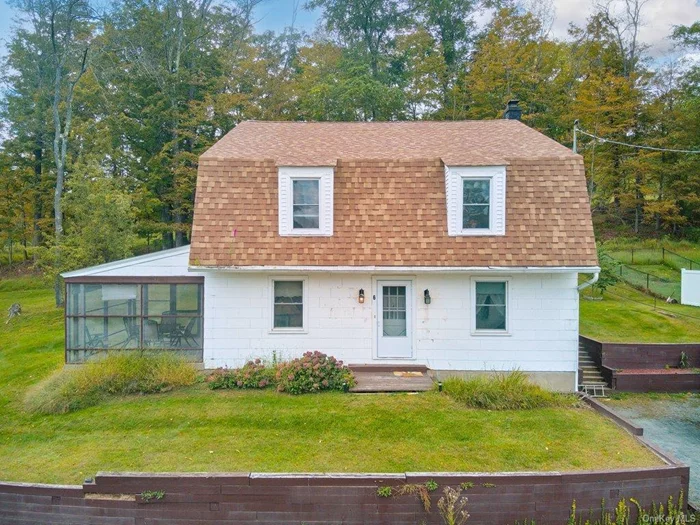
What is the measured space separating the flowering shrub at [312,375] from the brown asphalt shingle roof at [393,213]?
220 cm

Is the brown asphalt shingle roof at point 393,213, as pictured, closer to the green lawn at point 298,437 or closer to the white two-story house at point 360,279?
the white two-story house at point 360,279

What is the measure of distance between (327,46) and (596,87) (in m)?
16.3

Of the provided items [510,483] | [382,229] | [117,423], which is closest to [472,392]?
[510,483]

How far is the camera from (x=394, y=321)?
10141 mm

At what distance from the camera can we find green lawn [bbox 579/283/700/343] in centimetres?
1275

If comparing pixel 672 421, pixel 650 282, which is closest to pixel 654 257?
pixel 650 282

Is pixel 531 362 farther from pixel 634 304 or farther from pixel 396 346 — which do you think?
pixel 634 304

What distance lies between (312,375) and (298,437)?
7.10 feet

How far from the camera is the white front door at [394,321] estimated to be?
10.1 meters

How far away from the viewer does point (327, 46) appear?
26891mm

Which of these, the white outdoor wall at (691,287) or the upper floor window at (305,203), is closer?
the upper floor window at (305,203)

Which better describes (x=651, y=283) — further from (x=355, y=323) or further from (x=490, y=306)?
(x=355, y=323)

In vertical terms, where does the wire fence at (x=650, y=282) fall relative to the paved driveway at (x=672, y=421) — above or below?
above

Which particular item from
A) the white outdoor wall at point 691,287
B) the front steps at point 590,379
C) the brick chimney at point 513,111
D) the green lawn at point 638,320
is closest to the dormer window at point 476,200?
the front steps at point 590,379
